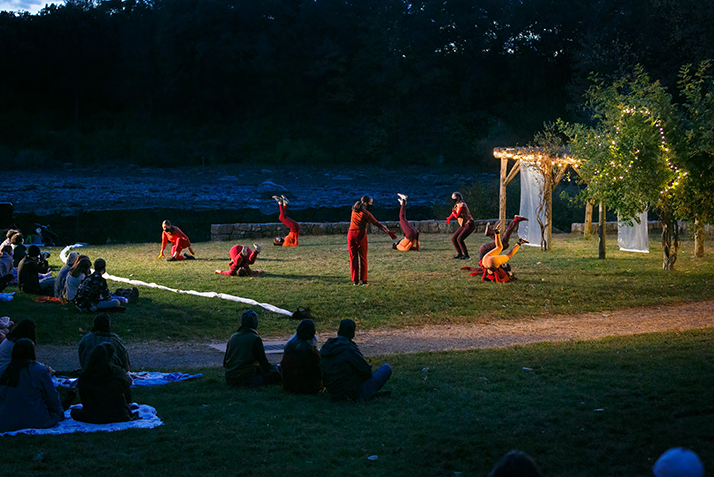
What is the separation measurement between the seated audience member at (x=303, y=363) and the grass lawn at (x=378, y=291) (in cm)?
352

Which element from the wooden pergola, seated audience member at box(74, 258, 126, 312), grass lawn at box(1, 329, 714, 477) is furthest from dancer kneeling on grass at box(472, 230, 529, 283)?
seated audience member at box(74, 258, 126, 312)

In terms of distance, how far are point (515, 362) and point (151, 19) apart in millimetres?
64966

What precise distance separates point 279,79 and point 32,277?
179ft

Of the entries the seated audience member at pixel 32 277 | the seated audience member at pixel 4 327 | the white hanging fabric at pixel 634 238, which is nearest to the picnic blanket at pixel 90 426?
the seated audience member at pixel 4 327

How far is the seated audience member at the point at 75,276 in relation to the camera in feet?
39.5

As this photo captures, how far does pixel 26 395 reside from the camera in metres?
6.32

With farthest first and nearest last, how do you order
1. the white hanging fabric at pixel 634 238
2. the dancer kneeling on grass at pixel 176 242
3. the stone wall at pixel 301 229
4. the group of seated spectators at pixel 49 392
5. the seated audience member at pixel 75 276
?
1. the stone wall at pixel 301 229
2. the white hanging fabric at pixel 634 238
3. the dancer kneeling on grass at pixel 176 242
4. the seated audience member at pixel 75 276
5. the group of seated spectators at pixel 49 392

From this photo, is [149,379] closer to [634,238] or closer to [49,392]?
[49,392]

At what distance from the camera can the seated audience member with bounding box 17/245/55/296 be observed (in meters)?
13.0

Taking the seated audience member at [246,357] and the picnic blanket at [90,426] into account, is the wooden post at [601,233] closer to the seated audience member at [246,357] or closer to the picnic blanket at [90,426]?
the seated audience member at [246,357]

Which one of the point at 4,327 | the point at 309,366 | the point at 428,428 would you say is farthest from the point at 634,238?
the point at 4,327

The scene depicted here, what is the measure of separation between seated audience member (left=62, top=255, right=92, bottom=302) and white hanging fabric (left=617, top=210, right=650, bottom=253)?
43.8 feet

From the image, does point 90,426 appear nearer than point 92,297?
Yes

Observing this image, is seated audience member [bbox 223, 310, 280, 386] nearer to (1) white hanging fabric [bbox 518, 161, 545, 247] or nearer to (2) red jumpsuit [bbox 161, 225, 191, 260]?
(2) red jumpsuit [bbox 161, 225, 191, 260]
